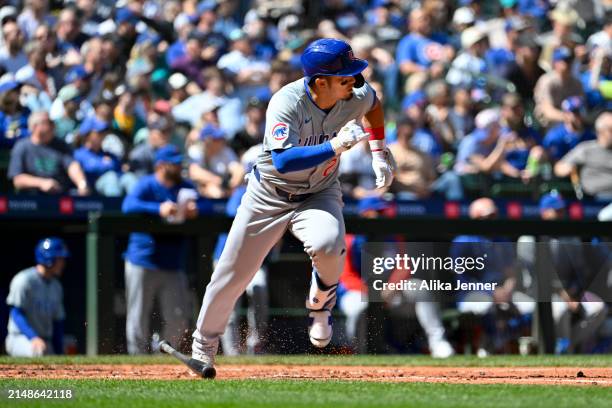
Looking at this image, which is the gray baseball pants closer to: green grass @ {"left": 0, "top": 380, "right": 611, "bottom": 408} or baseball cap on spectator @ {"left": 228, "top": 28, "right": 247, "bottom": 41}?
green grass @ {"left": 0, "top": 380, "right": 611, "bottom": 408}

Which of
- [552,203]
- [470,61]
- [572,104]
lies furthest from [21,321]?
[470,61]

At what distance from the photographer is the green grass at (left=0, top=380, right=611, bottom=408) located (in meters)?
6.01

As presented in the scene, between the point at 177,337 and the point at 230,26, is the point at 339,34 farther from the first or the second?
the point at 177,337

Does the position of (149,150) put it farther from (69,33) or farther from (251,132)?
(69,33)

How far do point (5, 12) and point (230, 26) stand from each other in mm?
3142

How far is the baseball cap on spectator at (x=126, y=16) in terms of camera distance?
13.8 metres

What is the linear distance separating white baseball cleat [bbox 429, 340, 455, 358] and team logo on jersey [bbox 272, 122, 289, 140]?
4.14 m

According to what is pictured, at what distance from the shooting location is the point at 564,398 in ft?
20.5

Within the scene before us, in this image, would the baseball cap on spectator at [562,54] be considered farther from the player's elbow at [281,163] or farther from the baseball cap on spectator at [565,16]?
the player's elbow at [281,163]

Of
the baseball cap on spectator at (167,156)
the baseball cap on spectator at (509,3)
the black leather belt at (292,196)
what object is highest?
the baseball cap on spectator at (509,3)

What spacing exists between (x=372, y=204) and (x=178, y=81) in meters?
3.27

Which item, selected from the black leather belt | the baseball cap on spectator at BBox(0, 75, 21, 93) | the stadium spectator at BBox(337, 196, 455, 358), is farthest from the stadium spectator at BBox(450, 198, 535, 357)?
the baseball cap on spectator at BBox(0, 75, 21, 93)

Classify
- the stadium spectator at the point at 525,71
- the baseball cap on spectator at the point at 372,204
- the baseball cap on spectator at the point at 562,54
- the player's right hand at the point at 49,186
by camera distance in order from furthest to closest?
the stadium spectator at the point at 525,71
the baseball cap on spectator at the point at 562,54
the baseball cap on spectator at the point at 372,204
the player's right hand at the point at 49,186

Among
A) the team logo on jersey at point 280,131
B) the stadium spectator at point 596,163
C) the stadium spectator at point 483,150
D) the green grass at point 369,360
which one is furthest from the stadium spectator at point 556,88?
the team logo on jersey at point 280,131
